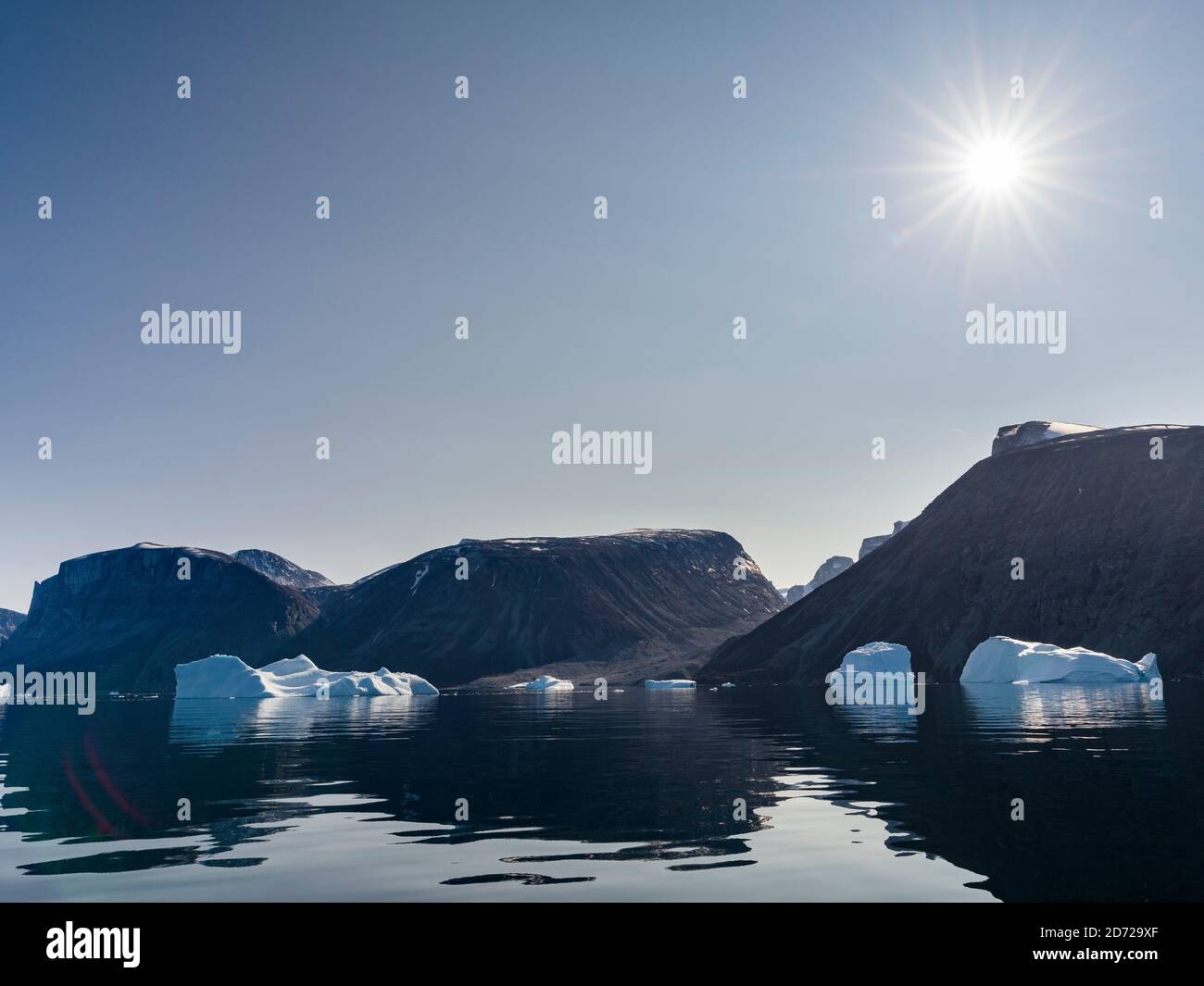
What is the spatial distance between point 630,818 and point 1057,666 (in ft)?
415

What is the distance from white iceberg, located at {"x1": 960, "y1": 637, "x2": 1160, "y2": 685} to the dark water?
84.7 metres

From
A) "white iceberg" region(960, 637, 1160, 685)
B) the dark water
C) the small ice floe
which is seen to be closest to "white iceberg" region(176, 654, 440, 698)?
the small ice floe

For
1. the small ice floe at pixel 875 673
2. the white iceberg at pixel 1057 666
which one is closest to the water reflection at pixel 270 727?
the small ice floe at pixel 875 673

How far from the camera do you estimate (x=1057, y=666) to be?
134m

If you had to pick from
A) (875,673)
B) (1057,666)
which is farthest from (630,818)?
(875,673)

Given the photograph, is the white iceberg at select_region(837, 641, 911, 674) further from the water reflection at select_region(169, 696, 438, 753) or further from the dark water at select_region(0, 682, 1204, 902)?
the dark water at select_region(0, 682, 1204, 902)

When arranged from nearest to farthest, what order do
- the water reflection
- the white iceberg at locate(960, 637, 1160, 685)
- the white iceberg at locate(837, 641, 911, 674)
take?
the water reflection < the white iceberg at locate(960, 637, 1160, 685) < the white iceberg at locate(837, 641, 911, 674)

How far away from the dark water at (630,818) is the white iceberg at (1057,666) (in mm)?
84701

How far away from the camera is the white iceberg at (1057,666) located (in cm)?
13350

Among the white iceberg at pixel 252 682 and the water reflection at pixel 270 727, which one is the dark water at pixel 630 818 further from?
the white iceberg at pixel 252 682

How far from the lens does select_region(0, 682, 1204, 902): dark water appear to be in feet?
60.4

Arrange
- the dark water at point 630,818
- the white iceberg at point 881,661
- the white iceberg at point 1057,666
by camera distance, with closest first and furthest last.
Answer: the dark water at point 630,818
the white iceberg at point 1057,666
the white iceberg at point 881,661

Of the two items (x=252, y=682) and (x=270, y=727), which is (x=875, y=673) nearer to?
(x=270, y=727)
